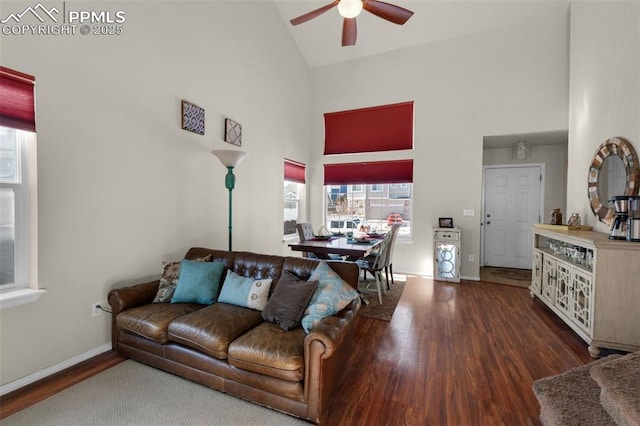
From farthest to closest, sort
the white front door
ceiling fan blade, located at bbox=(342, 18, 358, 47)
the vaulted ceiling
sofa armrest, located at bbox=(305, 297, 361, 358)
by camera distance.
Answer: the white front door < the vaulted ceiling < ceiling fan blade, located at bbox=(342, 18, 358, 47) < sofa armrest, located at bbox=(305, 297, 361, 358)

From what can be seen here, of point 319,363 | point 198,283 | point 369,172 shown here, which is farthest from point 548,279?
point 198,283

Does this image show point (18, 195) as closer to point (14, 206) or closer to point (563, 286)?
point (14, 206)

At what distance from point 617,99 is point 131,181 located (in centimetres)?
494

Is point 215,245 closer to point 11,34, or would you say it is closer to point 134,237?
point 134,237

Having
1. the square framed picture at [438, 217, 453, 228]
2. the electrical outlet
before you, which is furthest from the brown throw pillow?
the square framed picture at [438, 217, 453, 228]

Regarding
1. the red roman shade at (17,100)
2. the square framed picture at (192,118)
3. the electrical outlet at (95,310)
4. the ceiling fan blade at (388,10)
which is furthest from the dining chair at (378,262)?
the red roman shade at (17,100)

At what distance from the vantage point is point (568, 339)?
8.84 ft

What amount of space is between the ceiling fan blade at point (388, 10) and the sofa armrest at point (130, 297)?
3.35m

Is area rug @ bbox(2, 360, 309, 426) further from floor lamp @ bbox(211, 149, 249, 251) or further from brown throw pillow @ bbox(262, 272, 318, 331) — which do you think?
floor lamp @ bbox(211, 149, 249, 251)

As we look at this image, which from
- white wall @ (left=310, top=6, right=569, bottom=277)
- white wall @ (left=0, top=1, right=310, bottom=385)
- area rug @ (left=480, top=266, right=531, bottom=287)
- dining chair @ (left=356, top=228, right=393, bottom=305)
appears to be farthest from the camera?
area rug @ (left=480, top=266, right=531, bottom=287)

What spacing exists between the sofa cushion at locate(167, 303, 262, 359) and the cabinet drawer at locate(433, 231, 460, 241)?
3.66 meters

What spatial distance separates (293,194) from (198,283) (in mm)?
3354

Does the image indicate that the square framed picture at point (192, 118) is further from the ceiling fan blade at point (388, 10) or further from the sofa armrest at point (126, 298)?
the ceiling fan blade at point (388, 10)

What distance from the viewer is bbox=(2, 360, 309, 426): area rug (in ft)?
5.33
